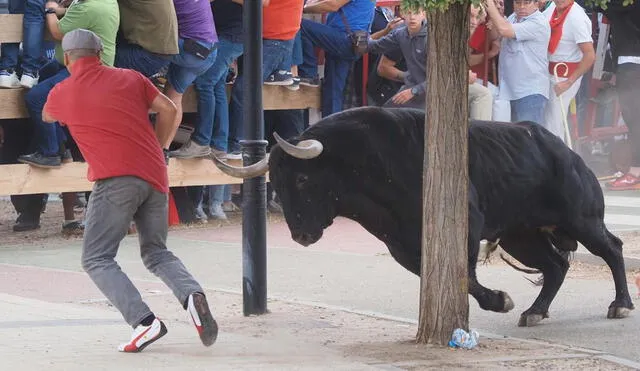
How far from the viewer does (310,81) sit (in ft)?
50.7

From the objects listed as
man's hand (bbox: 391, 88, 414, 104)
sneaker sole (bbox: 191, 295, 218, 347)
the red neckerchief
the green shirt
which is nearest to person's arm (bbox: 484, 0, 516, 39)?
the red neckerchief

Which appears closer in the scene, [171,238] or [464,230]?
[464,230]

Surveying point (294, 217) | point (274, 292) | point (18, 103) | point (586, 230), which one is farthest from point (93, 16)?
point (586, 230)

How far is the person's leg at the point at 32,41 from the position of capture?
12773mm

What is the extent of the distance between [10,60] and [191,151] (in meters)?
2.16

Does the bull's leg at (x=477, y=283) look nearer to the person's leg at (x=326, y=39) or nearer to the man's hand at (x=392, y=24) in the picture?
the person's leg at (x=326, y=39)

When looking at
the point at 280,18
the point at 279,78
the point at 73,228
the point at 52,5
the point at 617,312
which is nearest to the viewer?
the point at 617,312

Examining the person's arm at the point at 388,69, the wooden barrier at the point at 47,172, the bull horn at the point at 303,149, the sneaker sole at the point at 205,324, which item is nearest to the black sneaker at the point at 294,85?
the person's arm at the point at 388,69

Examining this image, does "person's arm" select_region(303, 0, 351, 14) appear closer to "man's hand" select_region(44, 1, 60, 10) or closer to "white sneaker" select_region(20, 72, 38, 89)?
"man's hand" select_region(44, 1, 60, 10)

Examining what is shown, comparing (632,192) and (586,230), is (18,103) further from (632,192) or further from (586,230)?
(632,192)

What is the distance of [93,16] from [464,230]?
5.18 m

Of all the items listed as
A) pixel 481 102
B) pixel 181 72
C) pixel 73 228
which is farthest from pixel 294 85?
pixel 73 228

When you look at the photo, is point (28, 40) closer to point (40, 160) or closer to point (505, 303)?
point (40, 160)

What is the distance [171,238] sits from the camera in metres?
13.7
